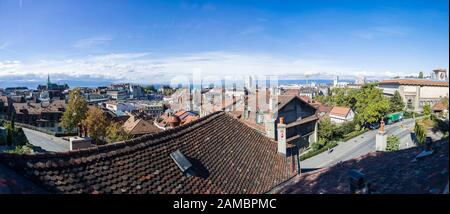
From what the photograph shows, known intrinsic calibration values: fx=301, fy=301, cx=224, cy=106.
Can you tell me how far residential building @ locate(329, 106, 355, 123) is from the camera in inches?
713

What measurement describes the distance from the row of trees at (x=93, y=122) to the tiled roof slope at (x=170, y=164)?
16.5 meters

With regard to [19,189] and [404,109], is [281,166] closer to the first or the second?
[404,109]

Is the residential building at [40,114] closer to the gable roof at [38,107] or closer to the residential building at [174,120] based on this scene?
the gable roof at [38,107]

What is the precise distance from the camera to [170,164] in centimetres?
493

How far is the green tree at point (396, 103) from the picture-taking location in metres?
6.58

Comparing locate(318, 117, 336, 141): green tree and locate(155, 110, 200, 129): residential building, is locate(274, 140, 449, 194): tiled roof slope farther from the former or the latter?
locate(318, 117, 336, 141): green tree

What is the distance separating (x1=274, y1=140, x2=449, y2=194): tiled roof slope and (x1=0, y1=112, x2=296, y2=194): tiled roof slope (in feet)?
4.77

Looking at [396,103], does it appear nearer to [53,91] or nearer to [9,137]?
[9,137]

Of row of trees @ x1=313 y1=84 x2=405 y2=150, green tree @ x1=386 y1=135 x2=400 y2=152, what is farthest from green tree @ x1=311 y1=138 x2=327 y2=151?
green tree @ x1=386 y1=135 x2=400 y2=152

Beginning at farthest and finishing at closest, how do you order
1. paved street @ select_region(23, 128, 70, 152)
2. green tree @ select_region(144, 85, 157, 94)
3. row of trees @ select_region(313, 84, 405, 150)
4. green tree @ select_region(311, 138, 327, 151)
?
green tree @ select_region(144, 85, 157, 94) < green tree @ select_region(311, 138, 327, 151) < paved street @ select_region(23, 128, 70, 152) < row of trees @ select_region(313, 84, 405, 150)

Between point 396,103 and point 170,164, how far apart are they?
18.3ft

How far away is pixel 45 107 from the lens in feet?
114

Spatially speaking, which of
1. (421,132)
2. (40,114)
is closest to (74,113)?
(40,114)
